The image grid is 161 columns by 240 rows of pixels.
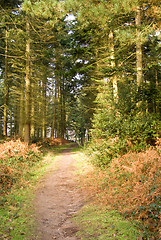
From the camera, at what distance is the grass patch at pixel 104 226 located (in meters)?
3.89

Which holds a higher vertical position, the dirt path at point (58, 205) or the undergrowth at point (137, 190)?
the undergrowth at point (137, 190)

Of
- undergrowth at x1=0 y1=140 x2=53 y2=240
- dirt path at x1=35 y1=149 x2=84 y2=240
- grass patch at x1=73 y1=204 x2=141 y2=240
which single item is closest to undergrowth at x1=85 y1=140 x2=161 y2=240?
grass patch at x1=73 y1=204 x2=141 y2=240

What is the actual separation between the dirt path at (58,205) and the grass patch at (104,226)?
0.26 meters

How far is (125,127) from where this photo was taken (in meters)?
8.69

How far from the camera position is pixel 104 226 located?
4414 millimetres

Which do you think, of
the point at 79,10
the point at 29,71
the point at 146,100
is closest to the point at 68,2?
the point at 79,10

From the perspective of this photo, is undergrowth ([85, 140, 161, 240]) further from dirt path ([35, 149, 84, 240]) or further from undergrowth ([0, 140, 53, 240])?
undergrowth ([0, 140, 53, 240])

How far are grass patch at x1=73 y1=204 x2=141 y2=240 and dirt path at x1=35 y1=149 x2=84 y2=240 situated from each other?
259mm

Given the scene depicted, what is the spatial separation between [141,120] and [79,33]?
1054cm

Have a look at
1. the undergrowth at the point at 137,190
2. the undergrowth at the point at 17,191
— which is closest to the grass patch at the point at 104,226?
the undergrowth at the point at 137,190

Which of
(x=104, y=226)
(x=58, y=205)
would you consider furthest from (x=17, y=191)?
(x=104, y=226)

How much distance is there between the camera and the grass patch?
389cm

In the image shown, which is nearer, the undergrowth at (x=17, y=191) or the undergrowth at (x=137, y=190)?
the undergrowth at (x=137, y=190)

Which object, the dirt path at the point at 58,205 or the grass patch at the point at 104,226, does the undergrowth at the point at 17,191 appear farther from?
the grass patch at the point at 104,226
